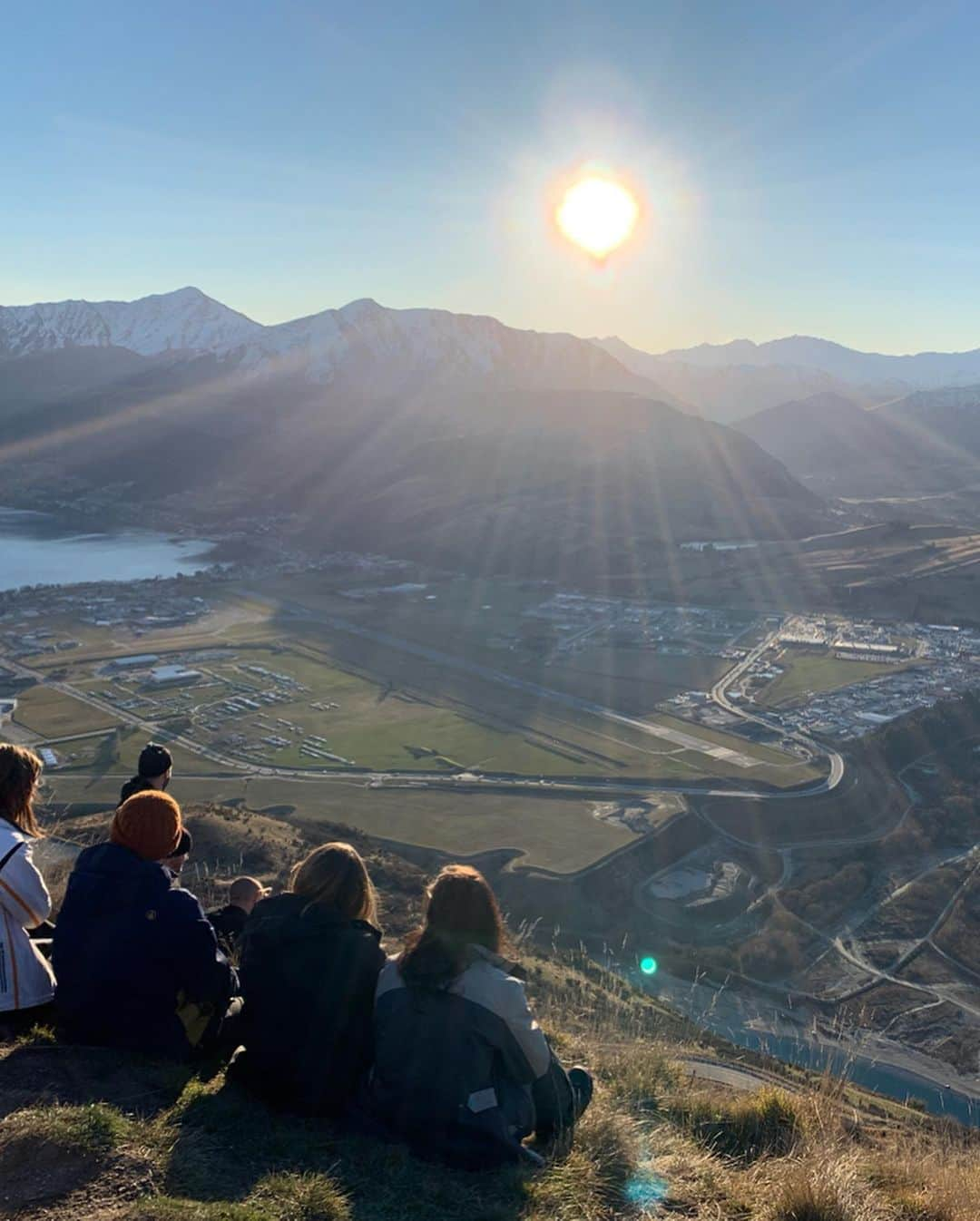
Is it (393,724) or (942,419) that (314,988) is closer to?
(393,724)

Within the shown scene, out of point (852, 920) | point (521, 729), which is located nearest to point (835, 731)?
point (521, 729)

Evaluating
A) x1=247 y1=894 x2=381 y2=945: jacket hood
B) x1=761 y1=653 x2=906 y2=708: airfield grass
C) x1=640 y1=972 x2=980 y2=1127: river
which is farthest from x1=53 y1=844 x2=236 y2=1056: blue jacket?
x1=761 y1=653 x2=906 y2=708: airfield grass

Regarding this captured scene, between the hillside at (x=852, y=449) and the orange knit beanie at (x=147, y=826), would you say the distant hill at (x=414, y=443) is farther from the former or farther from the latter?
the orange knit beanie at (x=147, y=826)

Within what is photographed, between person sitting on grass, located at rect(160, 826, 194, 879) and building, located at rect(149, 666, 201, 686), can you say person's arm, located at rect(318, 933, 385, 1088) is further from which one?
building, located at rect(149, 666, 201, 686)

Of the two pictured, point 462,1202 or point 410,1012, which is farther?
point 410,1012

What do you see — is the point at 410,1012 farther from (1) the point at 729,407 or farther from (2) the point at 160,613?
(1) the point at 729,407

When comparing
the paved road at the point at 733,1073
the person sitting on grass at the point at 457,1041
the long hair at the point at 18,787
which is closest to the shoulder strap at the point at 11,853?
the long hair at the point at 18,787
